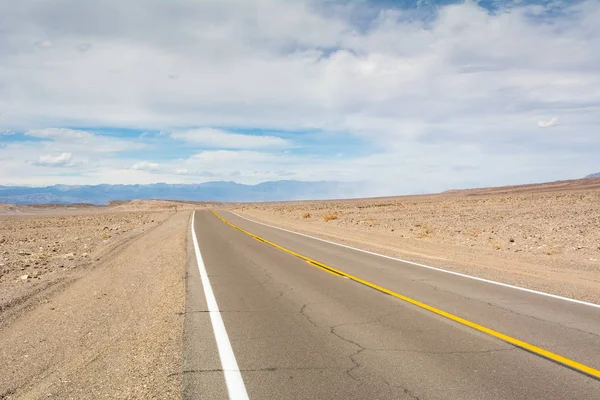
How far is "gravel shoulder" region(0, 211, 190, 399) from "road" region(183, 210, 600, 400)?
416 millimetres

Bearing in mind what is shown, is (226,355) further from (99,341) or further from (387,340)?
(99,341)

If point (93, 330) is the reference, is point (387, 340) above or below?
above

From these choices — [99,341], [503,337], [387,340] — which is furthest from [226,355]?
[503,337]

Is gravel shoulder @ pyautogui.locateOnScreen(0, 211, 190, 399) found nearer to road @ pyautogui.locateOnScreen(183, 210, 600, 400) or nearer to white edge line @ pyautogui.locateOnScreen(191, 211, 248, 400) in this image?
road @ pyautogui.locateOnScreen(183, 210, 600, 400)

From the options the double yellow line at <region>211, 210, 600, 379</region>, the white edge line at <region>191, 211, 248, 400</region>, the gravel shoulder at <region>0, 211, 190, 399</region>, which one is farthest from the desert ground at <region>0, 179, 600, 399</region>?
the double yellow line at <region>211, 210, 600, 379</region>

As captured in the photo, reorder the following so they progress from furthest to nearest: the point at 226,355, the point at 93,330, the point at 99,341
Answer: the point at 93,330 < the point at 99,341 < the point at 226,355

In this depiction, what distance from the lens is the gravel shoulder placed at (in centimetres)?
536

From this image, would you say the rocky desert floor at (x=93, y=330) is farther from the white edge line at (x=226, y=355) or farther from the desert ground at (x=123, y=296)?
the white edge line at (x=226, y=355)

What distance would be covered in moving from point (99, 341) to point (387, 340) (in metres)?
4.53

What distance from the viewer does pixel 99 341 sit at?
7.28 m

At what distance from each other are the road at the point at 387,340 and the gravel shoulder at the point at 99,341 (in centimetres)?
42

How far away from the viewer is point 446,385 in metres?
5.07

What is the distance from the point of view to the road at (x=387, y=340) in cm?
506

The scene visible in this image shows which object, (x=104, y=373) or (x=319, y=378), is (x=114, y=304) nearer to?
(x=104, y=373)
